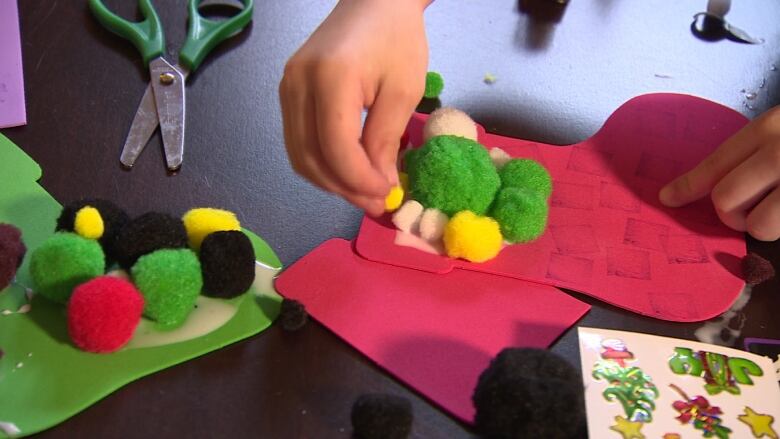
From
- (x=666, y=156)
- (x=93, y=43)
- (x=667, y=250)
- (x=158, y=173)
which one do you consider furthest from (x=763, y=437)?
(x=93, y=43)

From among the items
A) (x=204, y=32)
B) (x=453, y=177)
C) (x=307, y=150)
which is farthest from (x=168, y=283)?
(x=204, y=32)

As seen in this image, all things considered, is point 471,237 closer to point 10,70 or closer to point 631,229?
point 631,229

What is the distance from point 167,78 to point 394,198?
316mm

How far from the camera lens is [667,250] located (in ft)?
2.23

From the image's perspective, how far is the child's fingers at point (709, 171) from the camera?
68 cm

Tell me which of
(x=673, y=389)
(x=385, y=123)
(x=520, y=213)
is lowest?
(x=673, y=389)

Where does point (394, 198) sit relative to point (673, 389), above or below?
above

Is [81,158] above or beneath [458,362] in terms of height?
above

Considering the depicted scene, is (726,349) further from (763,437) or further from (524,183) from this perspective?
(524,183)

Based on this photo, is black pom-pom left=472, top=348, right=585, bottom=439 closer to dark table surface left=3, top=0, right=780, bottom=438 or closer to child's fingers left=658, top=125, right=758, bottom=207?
dark table surface left=3, top=0, right=780, bottom=438

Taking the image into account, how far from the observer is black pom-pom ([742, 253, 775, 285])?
2.14ft

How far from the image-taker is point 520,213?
62cm

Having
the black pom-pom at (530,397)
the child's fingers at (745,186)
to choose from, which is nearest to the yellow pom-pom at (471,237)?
the black pom-pom at (530,397)

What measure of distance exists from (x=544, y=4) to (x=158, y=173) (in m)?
0.59
